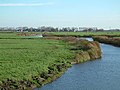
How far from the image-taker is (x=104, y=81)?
28.7m

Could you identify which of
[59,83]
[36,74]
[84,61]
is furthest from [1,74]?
[84,61]

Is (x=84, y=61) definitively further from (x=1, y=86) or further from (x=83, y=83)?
(x=1, y=86)

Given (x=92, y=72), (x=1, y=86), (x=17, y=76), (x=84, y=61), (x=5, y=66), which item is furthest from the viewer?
(x=84, y=61)

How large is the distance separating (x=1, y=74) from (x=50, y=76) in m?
4.88

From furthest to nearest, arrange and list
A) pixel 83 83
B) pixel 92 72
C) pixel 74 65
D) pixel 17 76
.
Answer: pixel 74 65 → pixel 92 72 → pixel 83 83 → pixel 17 76

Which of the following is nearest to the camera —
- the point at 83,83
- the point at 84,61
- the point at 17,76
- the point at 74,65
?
the point at 17,76

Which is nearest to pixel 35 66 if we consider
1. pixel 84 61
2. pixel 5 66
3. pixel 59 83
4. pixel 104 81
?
pixel 5 66

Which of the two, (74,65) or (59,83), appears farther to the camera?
(74,65)

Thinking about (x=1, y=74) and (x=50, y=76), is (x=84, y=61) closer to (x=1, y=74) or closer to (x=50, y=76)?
(x=50, y=76)

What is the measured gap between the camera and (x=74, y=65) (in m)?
39.5

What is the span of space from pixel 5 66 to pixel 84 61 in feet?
51.7

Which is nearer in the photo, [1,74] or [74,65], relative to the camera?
[1,74]

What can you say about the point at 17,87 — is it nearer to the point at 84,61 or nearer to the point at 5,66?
the point at 5,66

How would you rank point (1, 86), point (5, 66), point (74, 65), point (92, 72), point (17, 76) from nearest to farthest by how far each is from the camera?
point (1, 86) < point (17, 76) < point (5, 66) < point (92, 72) < point (74, 65)
